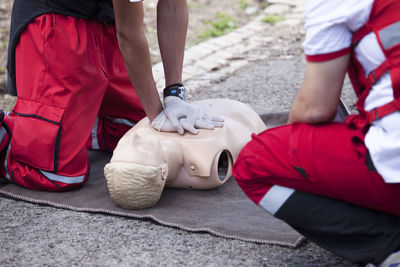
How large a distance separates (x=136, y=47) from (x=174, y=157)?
1.67 feet

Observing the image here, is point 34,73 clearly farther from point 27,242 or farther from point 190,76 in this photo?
point 190,76

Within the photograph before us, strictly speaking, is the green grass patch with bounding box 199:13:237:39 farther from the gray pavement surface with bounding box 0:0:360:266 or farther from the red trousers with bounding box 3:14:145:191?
the gray pavement surface with bounding box 0:0:360:266

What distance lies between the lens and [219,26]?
18.7 ft

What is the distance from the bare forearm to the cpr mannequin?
0.21 meters

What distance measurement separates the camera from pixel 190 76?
443 cm

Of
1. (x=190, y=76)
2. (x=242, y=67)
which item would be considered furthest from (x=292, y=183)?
(x=242, y=67)

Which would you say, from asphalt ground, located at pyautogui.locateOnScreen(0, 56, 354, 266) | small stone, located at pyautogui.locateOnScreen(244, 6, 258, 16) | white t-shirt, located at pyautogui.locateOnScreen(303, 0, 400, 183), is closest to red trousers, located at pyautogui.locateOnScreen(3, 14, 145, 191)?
asphalt ground, located at pyautogui.locateOnScreen(0, 56, 354, 266)

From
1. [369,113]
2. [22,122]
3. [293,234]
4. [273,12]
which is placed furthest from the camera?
[273,12]

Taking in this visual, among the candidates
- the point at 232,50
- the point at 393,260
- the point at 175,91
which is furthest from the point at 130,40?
the point at 232,50

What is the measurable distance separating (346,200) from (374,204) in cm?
8

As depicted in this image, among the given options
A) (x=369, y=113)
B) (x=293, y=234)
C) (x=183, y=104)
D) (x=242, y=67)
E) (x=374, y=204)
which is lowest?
(x=242, y=67)

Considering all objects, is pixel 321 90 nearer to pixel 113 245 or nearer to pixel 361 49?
pixel 361 49

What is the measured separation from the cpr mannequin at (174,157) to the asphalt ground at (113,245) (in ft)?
0.51

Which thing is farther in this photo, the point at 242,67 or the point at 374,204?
the point at 242,67
